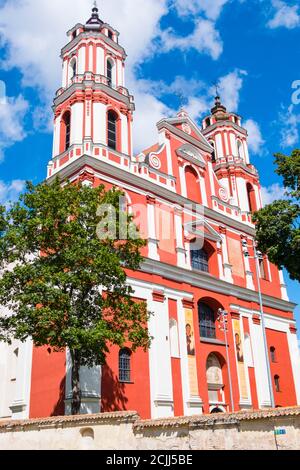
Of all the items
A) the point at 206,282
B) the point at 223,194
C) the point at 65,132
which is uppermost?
the point at 65,132

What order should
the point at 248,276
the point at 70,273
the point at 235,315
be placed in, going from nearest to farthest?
the point at 70,273 → the point at 235,315 → the point at 248,276

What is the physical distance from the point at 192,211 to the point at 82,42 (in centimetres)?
1361

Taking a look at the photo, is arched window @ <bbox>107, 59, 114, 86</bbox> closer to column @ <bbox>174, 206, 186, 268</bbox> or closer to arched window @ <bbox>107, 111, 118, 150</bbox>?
arched window @ <bbox>107, 111, 118, 150</bbox>

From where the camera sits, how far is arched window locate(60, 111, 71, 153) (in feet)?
96.5

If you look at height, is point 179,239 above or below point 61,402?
above

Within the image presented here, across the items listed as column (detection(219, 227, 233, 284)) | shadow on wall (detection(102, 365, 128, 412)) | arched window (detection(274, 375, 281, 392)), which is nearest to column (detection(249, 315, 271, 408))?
arched window (detection(274, 375, 281, 392))

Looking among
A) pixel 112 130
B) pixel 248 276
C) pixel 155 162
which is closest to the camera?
pixel 112 130

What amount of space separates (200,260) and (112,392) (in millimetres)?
12227

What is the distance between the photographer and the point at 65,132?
99.0ft

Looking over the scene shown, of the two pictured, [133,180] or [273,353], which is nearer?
[133,180]

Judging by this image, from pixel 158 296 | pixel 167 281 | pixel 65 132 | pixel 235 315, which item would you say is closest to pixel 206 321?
pixel 235 315

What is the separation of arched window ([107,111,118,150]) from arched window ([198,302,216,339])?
11.3 meters

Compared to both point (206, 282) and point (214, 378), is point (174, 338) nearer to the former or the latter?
point (214, 378)
